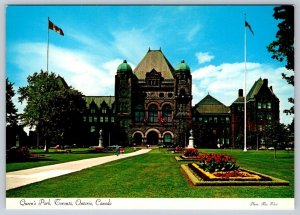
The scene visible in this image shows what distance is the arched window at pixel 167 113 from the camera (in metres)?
71.6

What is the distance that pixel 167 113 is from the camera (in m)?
72.8

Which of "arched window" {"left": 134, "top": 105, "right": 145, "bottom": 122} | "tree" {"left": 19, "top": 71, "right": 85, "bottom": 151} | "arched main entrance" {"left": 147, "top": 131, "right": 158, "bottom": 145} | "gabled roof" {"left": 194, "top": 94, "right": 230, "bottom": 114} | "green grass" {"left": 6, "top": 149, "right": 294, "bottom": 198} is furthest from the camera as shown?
"gabled roof" {"left": 194, "top": 94, "right": 230, "bottom": 114}

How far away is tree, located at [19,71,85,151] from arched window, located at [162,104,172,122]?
2989 centimetres

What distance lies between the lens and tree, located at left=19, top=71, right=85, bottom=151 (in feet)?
124

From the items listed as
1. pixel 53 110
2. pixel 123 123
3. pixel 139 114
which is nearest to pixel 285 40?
pixel 53 110

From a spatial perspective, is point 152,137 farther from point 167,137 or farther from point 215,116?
point 215,116

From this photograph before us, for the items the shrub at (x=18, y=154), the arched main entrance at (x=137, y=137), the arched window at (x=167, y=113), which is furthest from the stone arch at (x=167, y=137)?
the shrub at (x=18, y=154)

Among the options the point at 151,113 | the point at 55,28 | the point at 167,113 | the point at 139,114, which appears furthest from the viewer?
the point at 167,113

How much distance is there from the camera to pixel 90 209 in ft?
53.3

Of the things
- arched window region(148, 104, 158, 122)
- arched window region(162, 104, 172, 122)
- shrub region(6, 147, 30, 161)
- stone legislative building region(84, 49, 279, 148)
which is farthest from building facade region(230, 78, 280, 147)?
arched window region(148, 104, 158, 122)

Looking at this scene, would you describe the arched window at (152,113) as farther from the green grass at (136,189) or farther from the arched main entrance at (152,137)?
the green grass at (136,189)

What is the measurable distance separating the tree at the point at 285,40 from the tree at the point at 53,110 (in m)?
21.4

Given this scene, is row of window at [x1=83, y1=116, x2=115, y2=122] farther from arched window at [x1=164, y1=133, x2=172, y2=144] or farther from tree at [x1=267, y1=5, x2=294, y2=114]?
tree at [x1=267, y1=5, x2=294, y2=114]

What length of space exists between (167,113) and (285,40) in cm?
5393
